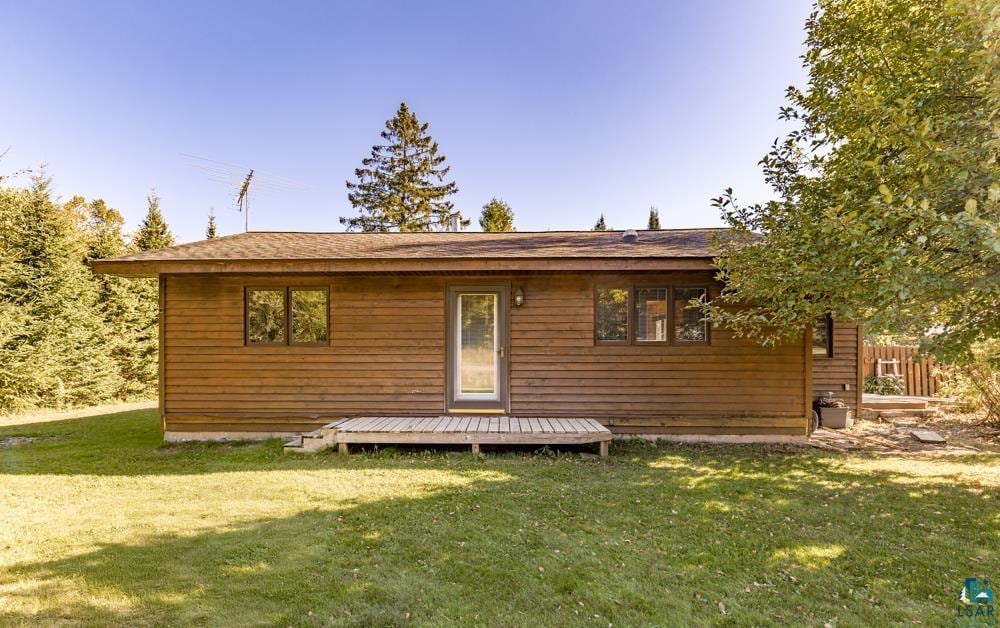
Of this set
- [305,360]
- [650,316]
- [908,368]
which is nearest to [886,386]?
[908,368]

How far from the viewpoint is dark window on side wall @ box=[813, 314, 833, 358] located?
331 inches

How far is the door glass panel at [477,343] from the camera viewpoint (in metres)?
6.77

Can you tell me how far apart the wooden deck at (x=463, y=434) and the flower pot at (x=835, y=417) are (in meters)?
4.68

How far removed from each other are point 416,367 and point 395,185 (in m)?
19.6

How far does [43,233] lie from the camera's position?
30.0ft

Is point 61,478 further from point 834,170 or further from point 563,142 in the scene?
point 563,142

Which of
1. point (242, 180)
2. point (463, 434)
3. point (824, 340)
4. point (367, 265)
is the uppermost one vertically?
point (242, 180)

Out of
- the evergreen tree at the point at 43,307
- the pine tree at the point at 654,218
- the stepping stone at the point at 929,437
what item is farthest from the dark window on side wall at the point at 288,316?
the pine tree at the point at 654,218

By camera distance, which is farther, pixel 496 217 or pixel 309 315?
pixel 496 217

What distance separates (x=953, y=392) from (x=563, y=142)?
524 inches

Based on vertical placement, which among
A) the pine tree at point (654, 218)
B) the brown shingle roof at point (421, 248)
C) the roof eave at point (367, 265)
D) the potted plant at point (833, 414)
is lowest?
the potted plant at point (833, 414)

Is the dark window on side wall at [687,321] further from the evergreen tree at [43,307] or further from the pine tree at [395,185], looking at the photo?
the pine tree at [395,185]

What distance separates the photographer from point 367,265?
243 inches

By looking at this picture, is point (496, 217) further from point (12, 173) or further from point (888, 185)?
point (888, 185)
